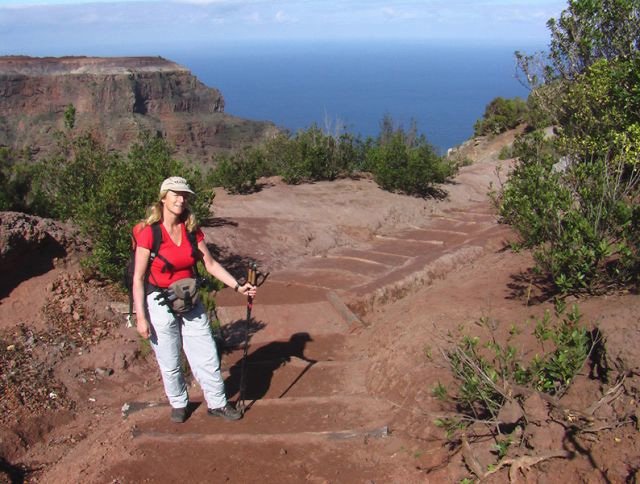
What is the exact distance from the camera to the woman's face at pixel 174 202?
4.73 m

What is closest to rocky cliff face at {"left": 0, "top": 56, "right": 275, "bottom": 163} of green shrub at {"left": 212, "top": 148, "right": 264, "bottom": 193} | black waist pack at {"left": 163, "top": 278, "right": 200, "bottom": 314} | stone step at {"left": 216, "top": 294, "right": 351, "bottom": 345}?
green shrub at {"left": 212, "top": 148, "right": 264, "bottom": 193}

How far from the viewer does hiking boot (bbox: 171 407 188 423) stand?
5.13m

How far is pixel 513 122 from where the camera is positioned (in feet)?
127

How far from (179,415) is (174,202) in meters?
1.64

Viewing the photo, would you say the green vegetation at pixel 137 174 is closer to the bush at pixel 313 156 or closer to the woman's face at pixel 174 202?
the bush at pixel 313 156

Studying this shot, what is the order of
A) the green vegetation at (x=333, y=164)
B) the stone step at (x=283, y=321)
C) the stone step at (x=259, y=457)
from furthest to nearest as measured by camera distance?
the green vegetation at (x=333, y=164) < the stone step at (x=283, y=321) < the stone step at (x=259, y=457)

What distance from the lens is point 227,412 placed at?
518cm

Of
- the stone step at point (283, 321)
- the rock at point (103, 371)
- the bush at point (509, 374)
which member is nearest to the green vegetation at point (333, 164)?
the stone step at point (283, 321)

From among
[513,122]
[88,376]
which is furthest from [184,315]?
[513,122]

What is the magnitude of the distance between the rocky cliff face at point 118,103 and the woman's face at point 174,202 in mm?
59746

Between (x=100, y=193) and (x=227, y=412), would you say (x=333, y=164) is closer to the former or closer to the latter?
(x=100, y=193)

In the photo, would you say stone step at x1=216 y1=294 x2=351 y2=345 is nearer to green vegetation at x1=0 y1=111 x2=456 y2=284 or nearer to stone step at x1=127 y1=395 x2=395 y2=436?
green vegetation at x1=0 y1=111 x2=456 y2=284

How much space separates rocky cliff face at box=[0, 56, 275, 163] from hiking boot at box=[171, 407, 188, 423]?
59.6 metres

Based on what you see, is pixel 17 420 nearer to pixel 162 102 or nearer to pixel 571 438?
pixel 571 438
